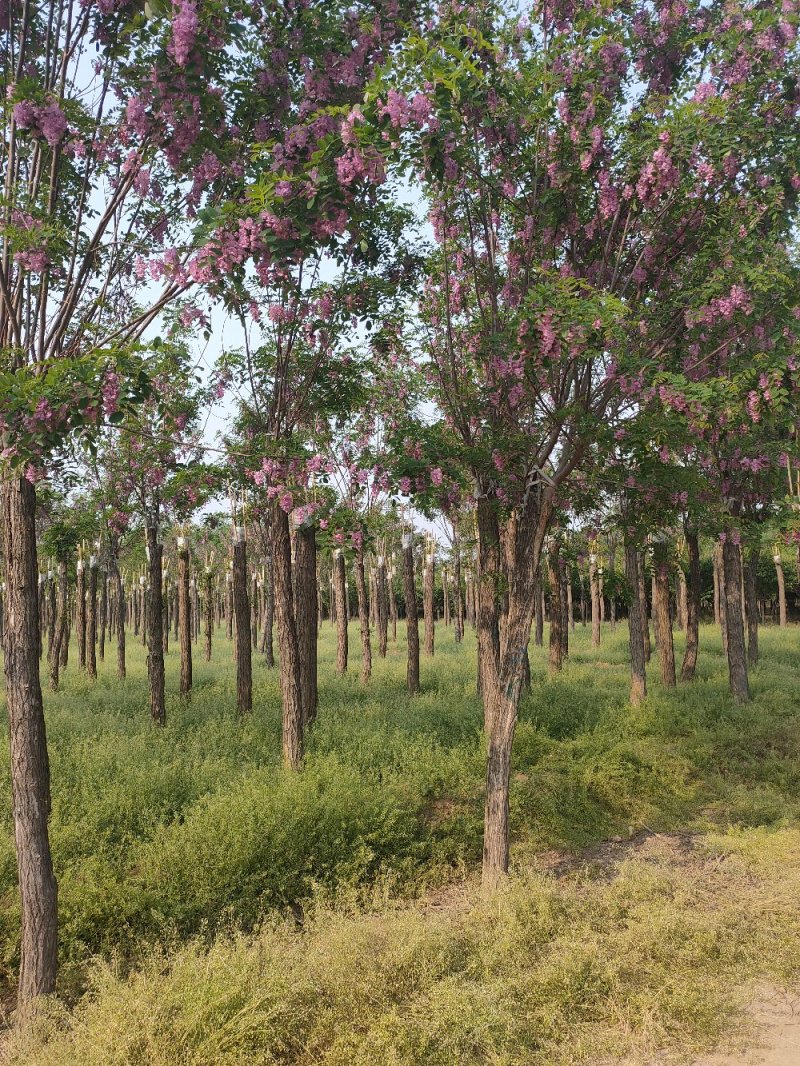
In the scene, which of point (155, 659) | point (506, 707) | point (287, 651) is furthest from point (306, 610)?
point (506, 707)

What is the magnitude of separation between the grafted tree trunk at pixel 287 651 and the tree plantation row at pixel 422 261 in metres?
0.04

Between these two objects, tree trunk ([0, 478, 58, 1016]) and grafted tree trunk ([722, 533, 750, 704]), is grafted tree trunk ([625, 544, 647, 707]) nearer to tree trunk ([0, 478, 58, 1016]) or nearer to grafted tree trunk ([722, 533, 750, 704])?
grafted tree trunk ([722, 533, 750, 704])

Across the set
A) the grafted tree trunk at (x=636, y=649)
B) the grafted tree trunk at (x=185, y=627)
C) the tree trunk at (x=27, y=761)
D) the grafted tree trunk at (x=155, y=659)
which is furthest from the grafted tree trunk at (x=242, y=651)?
the tree trunk at (x=27, y=761)

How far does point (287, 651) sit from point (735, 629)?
10.4m

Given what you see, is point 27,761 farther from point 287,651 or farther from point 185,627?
point 185,627

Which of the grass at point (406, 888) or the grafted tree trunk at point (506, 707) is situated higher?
the grafted tree trunk at point (506, 707)

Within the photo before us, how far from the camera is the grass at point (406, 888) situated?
→ 5.16 m

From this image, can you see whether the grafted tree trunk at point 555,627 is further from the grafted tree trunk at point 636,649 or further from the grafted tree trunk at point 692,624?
the grafted tree trunk at point 636,649

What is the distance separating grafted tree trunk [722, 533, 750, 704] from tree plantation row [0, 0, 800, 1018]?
2.36 m

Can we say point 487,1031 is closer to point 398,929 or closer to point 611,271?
point 398,929

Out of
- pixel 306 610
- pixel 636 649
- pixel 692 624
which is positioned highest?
pixel 306 610

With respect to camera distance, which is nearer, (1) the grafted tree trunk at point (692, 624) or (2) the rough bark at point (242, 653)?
(2) the rough bark at point (242, 653)

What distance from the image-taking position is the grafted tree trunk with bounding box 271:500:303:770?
10.8 m

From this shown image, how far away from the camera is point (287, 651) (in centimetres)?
1101
